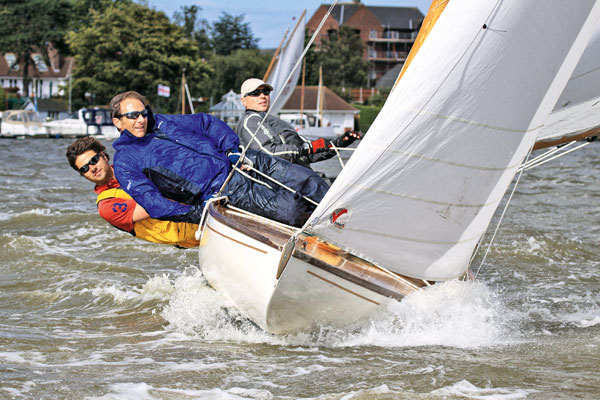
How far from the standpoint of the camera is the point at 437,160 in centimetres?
470

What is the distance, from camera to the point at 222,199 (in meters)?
6.16

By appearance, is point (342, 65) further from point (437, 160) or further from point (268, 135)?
point (437, 160)

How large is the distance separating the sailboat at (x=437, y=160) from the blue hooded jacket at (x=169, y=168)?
3.73 feet

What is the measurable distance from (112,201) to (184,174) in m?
0.59

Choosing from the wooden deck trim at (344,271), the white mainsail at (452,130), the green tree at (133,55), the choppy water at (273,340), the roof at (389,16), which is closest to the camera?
the choppy water at (273,340)

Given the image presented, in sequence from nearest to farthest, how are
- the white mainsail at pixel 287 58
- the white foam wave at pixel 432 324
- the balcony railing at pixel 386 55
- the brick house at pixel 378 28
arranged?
the white foam wave at pixel 432 324 < the white mainsail at pixel 287 58 < the balcony railing at pixel 386 55 < the brick house at pixel 378 28

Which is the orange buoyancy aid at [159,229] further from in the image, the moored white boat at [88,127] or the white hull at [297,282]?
the moored white boat at [88,127]

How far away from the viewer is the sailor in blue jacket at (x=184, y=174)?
5742 mm

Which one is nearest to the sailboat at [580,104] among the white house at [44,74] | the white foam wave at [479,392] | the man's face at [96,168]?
the white foam wave at [479,392]

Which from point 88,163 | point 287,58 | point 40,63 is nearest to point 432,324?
point 88,163

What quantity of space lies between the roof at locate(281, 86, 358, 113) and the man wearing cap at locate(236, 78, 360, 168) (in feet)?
172

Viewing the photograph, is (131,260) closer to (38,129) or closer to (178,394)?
(178,394)

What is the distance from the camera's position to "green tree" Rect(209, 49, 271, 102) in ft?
232

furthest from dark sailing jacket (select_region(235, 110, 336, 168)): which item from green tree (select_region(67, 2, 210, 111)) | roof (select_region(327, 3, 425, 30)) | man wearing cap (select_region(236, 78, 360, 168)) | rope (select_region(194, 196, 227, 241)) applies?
roof (select_region(327, 3, 425, 30))
